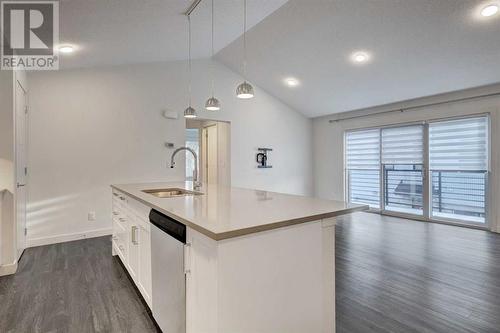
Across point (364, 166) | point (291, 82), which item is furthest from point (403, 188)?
A: point (291, 82)

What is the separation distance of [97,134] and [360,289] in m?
4.04

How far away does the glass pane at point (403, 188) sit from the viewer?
17.1ft

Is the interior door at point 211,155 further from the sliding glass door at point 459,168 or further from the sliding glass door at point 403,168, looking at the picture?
the sliding glass door at point 459,168

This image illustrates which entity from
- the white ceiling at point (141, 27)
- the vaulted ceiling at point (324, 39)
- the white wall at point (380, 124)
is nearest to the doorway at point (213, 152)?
Result: the vaulted ceiling at point (324, 39)

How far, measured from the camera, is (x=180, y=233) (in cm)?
144

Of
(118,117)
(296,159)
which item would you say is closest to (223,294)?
(118,117)

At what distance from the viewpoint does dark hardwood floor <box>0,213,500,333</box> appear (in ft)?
6.27

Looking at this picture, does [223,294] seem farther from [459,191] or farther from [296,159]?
[296,159]

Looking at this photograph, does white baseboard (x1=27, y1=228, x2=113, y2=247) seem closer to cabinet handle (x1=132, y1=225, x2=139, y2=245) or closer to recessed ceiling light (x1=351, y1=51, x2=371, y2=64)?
cabinet handle (x1=132, y1=225, x2=139, y2=245)

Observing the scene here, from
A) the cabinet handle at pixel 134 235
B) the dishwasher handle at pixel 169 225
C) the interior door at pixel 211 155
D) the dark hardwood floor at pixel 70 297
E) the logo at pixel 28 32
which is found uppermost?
the logo at pixel 28 32

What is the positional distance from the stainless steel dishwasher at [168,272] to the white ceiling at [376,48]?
3.28 meters

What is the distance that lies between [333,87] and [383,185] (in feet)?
7.53

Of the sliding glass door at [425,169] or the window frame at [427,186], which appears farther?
the sliding glass door at [425,169]

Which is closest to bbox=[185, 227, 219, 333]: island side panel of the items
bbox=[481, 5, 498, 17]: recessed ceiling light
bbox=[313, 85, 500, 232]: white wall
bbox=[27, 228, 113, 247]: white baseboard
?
bbox=[27, 228, 113, 247]: white baseboard
